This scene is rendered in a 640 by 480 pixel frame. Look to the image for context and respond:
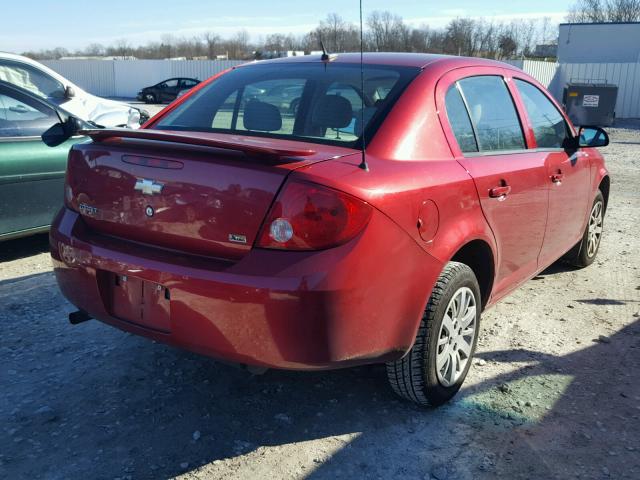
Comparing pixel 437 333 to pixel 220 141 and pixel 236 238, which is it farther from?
pixel 220 141

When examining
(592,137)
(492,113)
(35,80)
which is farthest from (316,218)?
(35,80)

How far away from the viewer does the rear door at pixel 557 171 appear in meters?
4.05

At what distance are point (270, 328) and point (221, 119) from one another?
1396 mm

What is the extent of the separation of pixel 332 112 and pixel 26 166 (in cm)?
316

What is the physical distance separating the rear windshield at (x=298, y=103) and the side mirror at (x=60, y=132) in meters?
1.72

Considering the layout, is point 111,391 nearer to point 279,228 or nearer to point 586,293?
point 279,228

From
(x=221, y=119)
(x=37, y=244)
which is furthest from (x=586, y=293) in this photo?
(x=37, y=244)

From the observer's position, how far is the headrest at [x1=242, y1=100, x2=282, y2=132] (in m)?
3.24

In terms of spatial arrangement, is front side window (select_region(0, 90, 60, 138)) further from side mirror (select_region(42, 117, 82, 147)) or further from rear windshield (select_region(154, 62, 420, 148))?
rear windshield (select_region(154, 62, 420, 148))

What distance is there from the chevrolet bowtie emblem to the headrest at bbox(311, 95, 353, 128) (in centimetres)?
87

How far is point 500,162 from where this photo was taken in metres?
3.45

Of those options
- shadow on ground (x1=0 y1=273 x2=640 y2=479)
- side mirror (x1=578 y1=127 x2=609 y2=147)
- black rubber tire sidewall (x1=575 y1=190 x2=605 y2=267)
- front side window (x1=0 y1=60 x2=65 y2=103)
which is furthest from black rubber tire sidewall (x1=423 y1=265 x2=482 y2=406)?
front side window (x1=0 y1=60 x2=65 y2=103)

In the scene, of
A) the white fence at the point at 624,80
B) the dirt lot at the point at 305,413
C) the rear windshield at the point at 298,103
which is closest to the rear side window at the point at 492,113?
the rear windshield at the point at 298,103

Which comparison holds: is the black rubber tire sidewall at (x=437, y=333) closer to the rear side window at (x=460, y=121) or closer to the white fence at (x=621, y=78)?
the rear side window at (x=460, y=121)
